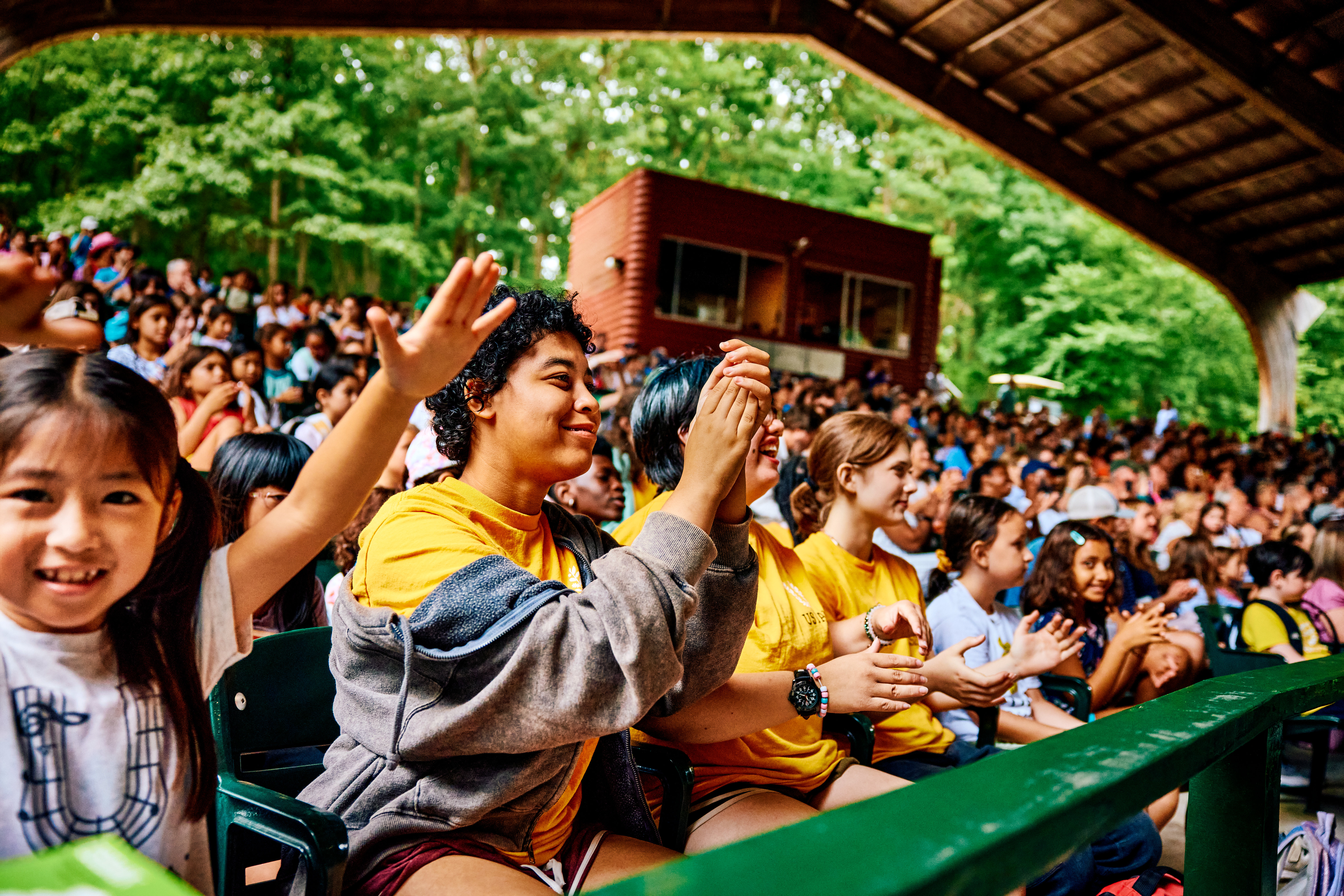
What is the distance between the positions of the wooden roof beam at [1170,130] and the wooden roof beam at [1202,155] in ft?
1.59

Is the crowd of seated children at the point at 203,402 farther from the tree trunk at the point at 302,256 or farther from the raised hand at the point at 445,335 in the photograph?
the tree trunk at the point at 302,256

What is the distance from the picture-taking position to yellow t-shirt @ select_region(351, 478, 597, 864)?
1.46 metres

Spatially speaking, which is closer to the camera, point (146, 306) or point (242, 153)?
point (146, 306)

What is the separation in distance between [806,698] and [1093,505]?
5022 mm

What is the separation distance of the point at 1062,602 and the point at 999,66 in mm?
10769

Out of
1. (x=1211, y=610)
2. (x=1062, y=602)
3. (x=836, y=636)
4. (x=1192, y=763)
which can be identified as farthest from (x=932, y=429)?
(x=1192, y=763)

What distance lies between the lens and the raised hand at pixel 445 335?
1219 mm

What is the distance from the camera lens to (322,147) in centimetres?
1947

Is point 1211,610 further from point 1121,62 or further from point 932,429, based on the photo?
point 1121,62

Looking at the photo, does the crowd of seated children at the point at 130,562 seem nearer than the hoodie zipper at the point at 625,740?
Yes

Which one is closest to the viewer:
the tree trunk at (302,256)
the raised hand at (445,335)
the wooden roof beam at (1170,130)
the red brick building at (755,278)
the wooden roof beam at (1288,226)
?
the raised hand at (445,335)

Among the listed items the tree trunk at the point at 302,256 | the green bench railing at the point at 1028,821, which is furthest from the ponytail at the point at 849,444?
the tree trunk at the point at 302,256

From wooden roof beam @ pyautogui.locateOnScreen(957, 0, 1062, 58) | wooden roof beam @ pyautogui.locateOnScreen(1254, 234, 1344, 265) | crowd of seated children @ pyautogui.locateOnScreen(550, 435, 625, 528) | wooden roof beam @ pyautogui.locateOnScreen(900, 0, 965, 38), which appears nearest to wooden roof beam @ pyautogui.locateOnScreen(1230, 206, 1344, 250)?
wooden roof beam @ pyautogui.locateOnScreen(1254, 234, 1344, 265)

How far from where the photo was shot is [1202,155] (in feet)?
42.4
